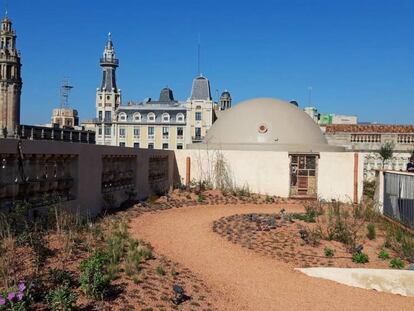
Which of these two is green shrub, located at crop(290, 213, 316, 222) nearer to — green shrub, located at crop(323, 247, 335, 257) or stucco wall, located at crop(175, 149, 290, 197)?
green shrub, located at crop(323, 247, 335, 257)

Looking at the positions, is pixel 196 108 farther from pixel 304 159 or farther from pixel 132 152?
pixel 132 152

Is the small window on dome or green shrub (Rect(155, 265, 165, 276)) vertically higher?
the small window on dome

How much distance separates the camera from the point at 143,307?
670 cm

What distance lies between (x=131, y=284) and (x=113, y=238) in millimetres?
2798

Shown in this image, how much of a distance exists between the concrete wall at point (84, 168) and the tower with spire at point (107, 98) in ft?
177

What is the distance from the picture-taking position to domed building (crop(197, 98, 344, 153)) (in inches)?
1019

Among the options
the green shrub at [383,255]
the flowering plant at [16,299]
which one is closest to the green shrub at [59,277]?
the flowering plant at [16,299]

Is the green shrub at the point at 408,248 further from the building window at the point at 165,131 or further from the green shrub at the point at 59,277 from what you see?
the building window at the point at 165,131

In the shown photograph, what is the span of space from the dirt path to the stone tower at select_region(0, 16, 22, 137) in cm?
5223

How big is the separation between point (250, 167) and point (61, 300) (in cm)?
1895

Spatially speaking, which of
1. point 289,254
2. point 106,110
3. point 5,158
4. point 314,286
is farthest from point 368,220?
point 106,110

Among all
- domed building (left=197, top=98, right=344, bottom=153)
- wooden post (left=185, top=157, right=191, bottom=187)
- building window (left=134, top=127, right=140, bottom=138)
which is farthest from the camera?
building window (left=134, top=127, right=140, bottom=138)

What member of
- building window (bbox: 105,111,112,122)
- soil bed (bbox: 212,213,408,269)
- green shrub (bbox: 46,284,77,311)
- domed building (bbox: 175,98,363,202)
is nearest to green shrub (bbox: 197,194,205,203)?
domed building (bbox: 175,98,363,202)

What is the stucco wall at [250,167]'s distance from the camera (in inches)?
930
